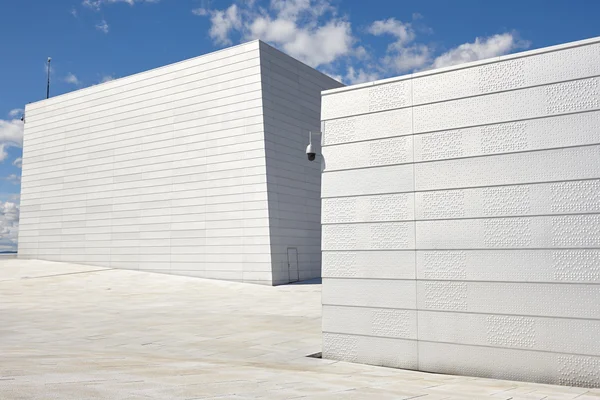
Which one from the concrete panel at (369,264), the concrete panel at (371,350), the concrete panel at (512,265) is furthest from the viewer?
the concrete panel at (369,264)

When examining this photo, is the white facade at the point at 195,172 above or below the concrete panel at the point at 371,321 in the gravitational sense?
above

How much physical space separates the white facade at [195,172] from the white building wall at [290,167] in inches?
2.3

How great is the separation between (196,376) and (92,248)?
24.1 meters

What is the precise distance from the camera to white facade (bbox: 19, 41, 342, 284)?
75.9 feet

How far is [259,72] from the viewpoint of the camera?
76.2 feet

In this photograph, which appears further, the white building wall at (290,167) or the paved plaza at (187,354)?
the white building wall at (290,167)

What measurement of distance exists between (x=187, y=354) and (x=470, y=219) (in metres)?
5.34

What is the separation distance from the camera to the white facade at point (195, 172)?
23141 millimetres

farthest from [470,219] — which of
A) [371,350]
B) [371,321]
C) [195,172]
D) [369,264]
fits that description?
[195,172]

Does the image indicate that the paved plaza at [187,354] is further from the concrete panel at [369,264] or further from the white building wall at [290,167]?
the white building wall at [290,167]

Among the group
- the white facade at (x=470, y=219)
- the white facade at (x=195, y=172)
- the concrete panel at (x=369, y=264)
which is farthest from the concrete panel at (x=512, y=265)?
the white facade at (x=195, y=172)

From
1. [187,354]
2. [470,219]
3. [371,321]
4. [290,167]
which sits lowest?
[187,354]

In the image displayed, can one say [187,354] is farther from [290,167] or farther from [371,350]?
[290,167]

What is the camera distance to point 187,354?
907cm
